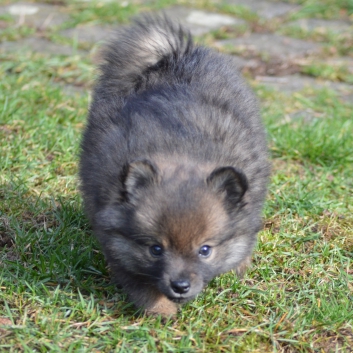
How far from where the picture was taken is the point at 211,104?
162 inches

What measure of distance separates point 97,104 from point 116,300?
52.3 inches

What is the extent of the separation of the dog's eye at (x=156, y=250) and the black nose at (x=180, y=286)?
0.54 ft

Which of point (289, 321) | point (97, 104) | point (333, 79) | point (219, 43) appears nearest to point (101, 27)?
point (219, 43)

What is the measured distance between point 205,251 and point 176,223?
27 cm

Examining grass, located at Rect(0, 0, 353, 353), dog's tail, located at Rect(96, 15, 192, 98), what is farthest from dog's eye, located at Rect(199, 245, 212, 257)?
dog's tail, located at Rect(96, 15, 192, 98)

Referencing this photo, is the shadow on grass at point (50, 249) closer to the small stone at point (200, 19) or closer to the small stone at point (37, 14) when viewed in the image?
the small stone at point (37, 14)

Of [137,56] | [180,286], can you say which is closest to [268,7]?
[137,56]

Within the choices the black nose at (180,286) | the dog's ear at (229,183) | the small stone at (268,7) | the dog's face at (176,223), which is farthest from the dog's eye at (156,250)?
the small stone at (268,7)

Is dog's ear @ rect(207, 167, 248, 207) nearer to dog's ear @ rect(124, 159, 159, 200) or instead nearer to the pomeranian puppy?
the pomeranian puppy

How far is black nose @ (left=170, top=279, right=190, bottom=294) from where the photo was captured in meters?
3.42

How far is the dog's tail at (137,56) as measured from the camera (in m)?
4.57

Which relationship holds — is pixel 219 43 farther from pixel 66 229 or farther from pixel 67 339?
pixel 67 339

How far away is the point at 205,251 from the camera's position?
3.53m

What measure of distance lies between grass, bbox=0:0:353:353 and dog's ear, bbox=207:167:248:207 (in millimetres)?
689
